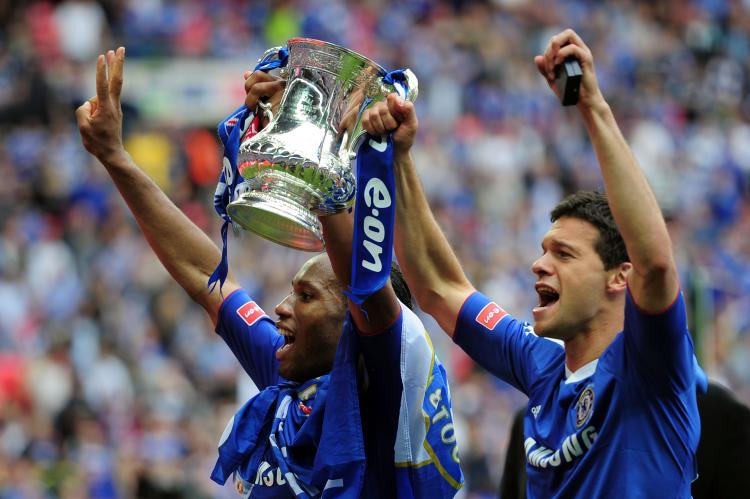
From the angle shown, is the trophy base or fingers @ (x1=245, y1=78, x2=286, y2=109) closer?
the trophy base

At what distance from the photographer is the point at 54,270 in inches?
426

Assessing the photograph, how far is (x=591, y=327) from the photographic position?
3615 millimetres

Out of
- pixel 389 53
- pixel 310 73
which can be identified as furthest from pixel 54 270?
pixel 310 73

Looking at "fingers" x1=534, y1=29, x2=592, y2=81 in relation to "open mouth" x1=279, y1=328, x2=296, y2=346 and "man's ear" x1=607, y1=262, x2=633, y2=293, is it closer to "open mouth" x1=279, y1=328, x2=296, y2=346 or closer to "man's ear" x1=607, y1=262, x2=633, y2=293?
"man's ear" x1=607, y1=262, x2=633, y2=293

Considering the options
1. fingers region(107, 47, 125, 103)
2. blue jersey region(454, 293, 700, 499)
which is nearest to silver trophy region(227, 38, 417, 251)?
fingers region(107, 47, 125, 103)

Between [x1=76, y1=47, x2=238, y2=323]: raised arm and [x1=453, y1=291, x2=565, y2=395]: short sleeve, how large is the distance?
2.55 ft

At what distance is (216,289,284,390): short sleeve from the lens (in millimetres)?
4031

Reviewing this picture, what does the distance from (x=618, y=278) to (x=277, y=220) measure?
99 centimetres

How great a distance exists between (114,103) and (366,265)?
1.06 metres

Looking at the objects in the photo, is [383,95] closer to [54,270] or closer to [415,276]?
[415,276]

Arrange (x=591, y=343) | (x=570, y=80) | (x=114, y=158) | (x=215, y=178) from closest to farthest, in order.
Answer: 1. (x=570, y=80)
2. (x=591, y=343)
3. (x=114, y=158)
4. (x=215, y=178)

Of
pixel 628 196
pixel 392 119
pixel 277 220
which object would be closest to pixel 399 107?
pixel 392 119

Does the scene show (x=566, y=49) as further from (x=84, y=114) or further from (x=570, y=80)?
(x=84, y=114)

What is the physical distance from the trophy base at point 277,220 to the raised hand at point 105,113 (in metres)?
0.73
